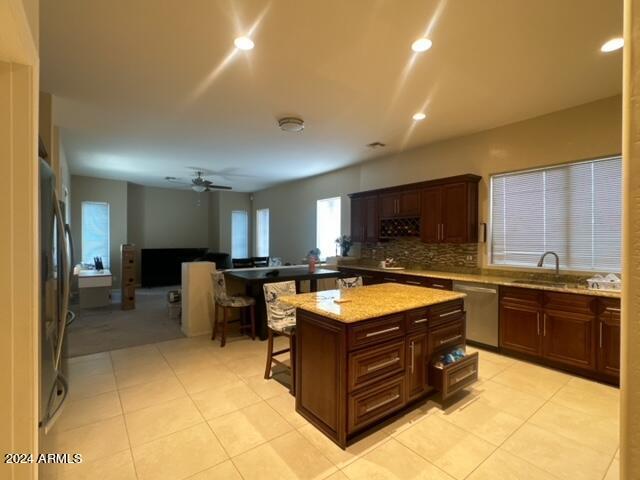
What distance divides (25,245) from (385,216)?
15.6 feet

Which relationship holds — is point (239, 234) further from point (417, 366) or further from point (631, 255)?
point (631, 255)

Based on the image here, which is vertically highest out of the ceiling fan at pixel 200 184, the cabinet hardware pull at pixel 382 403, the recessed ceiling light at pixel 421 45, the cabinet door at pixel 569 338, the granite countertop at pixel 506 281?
the recessed ceiling light at pixel 421 45

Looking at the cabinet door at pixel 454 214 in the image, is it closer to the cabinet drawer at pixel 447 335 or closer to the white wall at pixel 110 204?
the cabinet drawer at pixel 447 335

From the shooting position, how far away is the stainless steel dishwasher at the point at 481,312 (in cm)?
371

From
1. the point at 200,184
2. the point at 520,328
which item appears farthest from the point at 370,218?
the point at 200,184

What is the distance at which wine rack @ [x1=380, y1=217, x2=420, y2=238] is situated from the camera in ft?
16.4

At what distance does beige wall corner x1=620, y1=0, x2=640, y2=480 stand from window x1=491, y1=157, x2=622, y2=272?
11.9 feet

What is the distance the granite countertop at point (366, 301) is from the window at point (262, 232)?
6.69 meters

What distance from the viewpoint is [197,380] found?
10.0 feet

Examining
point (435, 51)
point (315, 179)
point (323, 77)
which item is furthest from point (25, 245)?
point (315, 179)

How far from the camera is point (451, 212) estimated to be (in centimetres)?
435

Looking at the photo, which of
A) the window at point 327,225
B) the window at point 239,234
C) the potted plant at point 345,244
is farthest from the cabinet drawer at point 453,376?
the window at point 239,234

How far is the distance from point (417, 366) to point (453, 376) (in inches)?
13.2

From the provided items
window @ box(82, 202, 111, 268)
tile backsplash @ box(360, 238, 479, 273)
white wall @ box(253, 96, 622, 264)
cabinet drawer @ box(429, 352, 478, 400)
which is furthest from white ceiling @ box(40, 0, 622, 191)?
window @ box(82, 202, 111, 268)
